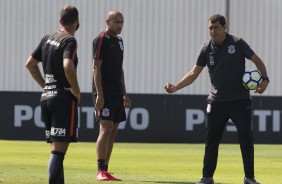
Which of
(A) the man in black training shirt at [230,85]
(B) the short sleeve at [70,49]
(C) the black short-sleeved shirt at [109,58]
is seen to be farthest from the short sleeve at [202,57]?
(B) the short sleeve at [70,49]

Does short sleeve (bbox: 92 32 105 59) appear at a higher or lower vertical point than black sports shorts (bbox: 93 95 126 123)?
higher

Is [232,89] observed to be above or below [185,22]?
below

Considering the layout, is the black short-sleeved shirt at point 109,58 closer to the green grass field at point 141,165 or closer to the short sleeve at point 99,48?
the short sleeve at point 99,48

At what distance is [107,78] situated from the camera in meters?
13.3

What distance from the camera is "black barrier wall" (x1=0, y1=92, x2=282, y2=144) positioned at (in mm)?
27453

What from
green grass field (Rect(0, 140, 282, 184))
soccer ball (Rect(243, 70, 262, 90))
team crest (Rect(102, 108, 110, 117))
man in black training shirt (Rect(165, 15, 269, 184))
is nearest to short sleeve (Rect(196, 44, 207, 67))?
man in black training shirt (Rect(165, 15, 269, 184))

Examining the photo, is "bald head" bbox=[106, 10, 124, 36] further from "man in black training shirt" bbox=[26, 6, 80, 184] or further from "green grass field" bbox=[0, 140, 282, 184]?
"man in black training shirt" bbox=[26, 6, 80, 184]

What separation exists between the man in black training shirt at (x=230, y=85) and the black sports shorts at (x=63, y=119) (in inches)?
103

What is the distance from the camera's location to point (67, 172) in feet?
47.8

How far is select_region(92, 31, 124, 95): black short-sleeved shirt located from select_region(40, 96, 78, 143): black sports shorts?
8.80 feet

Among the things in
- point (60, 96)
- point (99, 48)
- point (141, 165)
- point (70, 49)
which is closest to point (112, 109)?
point (99, 48)

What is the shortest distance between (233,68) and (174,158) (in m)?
7.09

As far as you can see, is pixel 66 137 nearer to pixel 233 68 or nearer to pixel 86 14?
pixel 233 68

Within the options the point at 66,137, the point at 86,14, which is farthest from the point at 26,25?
the point at 66,137
